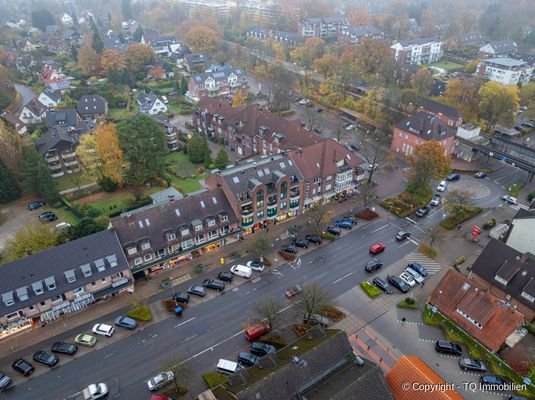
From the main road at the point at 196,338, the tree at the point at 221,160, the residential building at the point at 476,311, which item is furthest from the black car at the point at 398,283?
the tree at the point at 221,160

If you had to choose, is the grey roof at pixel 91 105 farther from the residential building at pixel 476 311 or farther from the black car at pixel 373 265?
the residential building at pixel 476 311

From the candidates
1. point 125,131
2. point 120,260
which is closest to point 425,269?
point 120,260

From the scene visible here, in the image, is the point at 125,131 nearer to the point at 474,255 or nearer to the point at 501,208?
the point at 474,255

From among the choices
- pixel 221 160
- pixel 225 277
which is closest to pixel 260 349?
pixel 225 277

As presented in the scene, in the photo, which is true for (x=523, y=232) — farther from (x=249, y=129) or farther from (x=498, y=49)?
(x=498, y=49)

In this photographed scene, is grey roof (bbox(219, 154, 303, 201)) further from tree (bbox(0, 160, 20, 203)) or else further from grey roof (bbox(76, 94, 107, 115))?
grey roof (bbox(76, 94, 107, 115))
